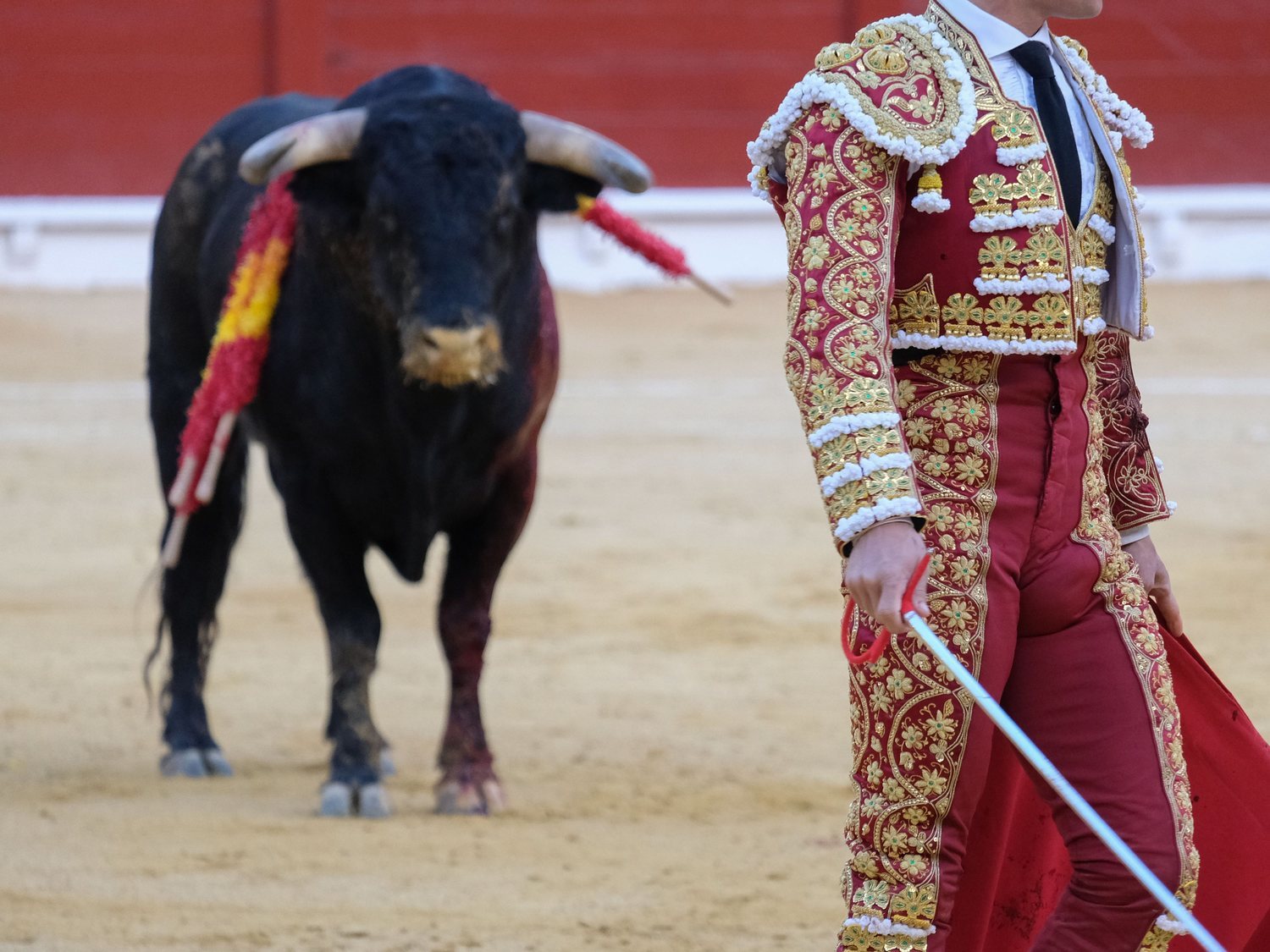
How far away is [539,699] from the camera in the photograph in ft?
16.5

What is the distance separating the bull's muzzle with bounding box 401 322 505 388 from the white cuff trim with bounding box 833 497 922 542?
1.84 m

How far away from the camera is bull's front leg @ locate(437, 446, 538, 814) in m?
4.01

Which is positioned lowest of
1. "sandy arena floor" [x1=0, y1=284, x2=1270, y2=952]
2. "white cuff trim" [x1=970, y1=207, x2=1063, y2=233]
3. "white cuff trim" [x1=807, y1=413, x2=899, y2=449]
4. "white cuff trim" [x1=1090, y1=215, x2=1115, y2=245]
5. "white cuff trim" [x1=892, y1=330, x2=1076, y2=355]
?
"sandy arena floor" [x1=0, y1=284, x2=1270, y2=952]

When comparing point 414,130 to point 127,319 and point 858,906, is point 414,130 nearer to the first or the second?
point 858,906

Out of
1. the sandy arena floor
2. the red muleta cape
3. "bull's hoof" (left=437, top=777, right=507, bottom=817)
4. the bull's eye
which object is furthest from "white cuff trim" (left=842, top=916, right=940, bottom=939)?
the bull's eye

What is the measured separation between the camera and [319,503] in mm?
4219

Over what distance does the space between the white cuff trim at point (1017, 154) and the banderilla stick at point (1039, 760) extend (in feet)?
1.38

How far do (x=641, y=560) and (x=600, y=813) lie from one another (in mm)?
2726

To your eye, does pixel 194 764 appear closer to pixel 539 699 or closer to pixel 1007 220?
pixel 539 699

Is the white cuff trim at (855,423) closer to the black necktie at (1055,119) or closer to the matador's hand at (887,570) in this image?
the matador's hand at (887,570)

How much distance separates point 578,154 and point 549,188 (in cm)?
9

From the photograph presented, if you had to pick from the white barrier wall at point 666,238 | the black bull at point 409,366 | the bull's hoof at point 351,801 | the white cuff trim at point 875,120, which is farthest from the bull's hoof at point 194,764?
A: the white barrier wall at point 666,238

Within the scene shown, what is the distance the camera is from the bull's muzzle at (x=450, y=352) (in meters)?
3.75

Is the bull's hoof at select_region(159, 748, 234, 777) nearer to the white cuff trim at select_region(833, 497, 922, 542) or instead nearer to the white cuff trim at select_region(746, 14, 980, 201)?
the white cuff trim at select_region(746, 14, 980, 201)
